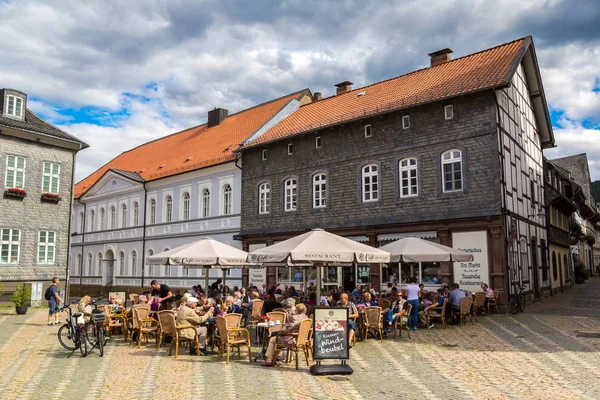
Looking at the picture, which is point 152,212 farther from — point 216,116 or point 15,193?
point 15,193

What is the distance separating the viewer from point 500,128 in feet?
62.4

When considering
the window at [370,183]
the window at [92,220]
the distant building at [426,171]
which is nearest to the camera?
the distant building at [426,171]

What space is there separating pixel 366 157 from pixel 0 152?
1608cm

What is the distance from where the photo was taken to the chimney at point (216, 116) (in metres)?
35.6

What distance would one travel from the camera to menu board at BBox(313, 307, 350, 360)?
906 centimetres

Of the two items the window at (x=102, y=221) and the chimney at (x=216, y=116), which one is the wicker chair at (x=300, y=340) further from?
the window at (x=102, y=221)

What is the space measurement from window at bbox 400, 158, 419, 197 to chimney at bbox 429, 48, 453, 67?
612 cm

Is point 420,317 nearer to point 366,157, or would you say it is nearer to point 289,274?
point 366,157

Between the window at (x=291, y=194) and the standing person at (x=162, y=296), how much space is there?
405 inches

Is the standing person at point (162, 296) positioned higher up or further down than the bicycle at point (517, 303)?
higher up

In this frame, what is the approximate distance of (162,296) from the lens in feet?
50.2

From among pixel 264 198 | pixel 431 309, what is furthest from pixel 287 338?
pixel 264 198

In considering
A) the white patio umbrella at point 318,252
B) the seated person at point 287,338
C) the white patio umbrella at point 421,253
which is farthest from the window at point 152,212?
the seated person at point 287,338

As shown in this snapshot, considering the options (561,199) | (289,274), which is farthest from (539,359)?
(561,199)
